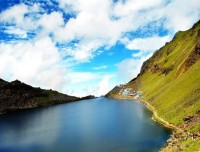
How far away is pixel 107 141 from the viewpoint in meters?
102

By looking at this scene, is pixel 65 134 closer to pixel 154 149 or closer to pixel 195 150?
pixel 154 149

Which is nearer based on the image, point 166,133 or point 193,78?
point 166,133

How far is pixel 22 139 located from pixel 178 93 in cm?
8223

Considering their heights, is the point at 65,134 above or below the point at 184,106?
below

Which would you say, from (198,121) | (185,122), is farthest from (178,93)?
(198,121)

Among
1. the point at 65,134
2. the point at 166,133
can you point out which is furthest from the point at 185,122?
the point at 65,134

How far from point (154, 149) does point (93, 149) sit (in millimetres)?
20500

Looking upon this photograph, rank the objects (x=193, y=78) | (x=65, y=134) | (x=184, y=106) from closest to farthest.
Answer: (x=184, y=106) → (x=65, y=134) → (x=193, y=78)

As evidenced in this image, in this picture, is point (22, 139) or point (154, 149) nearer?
point (154, 149)

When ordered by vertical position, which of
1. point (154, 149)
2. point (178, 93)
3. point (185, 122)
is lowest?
point (154, 149)

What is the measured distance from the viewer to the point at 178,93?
482 feet

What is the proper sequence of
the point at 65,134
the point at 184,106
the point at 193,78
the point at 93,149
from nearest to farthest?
the point at 93,149, the point at 184,106, the point at 65,134, the point at 193,78

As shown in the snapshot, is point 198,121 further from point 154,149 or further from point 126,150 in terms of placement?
point 126,150

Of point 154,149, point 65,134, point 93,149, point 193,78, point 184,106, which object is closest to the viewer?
point 154,149
